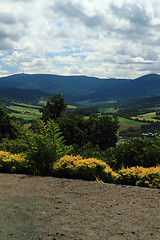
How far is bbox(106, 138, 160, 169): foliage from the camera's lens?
392 inches

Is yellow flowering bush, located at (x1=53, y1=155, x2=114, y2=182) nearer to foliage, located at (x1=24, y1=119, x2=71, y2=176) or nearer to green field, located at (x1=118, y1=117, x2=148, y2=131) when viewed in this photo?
foliage, located at (x1=24, y1=119, x2=71, y2=176)

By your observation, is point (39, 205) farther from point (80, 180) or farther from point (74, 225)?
point (80, 180)

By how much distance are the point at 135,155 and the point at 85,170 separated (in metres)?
2.83

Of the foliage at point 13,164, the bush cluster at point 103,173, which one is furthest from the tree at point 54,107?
the bush cluster at point 103,173

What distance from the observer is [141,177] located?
8.03 m

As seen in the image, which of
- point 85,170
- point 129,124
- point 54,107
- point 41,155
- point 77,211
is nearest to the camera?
point 77,211

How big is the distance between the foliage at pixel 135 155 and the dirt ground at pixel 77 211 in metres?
2.56

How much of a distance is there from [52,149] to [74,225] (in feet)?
16.3

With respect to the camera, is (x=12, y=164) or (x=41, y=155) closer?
(x=41, y=155)

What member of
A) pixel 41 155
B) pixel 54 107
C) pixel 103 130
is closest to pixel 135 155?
pixel 41 155

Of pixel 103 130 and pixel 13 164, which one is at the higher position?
pixel 13 164

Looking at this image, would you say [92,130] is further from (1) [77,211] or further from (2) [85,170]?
(1) [77,211]

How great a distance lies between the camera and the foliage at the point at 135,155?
9.95 metres

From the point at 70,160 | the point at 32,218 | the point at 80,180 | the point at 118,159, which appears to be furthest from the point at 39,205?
the point at 118,159
